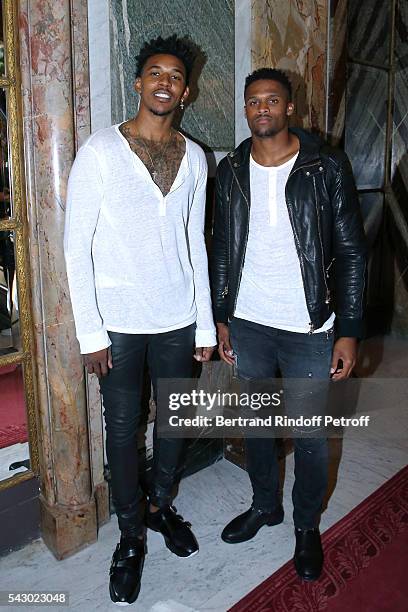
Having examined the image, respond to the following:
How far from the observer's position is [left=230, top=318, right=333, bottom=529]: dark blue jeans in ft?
6.80

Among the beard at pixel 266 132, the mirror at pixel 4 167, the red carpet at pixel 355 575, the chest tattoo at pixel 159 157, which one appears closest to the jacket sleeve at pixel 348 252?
the beard at pixel 266 132

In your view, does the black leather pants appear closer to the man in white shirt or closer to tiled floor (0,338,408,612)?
the man in white shirt

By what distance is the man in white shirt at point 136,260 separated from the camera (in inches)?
74.9

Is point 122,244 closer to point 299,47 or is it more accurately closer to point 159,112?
point 159,112

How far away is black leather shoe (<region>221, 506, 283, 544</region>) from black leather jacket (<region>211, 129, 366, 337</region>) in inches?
34.2

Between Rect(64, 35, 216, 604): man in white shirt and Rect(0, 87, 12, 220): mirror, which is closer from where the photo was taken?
Rect(64, 35, 216, 604): man in white shirt

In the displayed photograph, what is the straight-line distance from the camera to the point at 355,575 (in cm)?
223

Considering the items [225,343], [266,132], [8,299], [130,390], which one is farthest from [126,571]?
[266,132]

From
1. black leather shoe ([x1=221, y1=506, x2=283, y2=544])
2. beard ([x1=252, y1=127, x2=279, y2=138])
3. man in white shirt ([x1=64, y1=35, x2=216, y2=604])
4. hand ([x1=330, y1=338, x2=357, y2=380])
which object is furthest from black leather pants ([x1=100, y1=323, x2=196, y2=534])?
beard ([x1=252, y1=127, x2=279, y2=138])

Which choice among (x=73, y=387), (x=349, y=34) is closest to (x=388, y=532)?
(x=73, y=387)

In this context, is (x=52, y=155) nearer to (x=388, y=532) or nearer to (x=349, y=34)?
(x=388, y=532)

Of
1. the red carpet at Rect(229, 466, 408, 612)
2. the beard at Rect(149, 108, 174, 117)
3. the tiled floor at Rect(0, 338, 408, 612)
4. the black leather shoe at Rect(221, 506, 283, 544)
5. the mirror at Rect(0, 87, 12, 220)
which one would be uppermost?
the beard at Rect(149, 108, 174, 117)

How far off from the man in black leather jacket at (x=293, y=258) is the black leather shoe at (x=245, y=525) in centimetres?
24

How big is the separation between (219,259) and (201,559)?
1.15m
